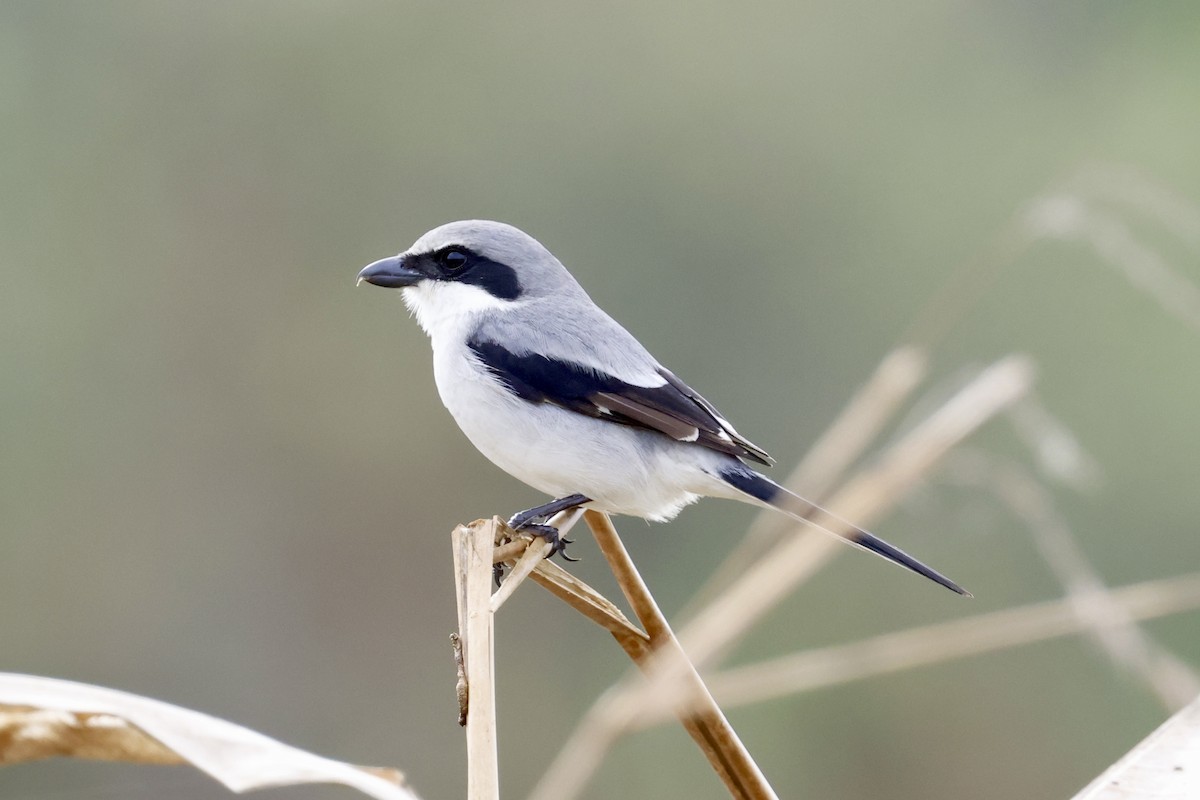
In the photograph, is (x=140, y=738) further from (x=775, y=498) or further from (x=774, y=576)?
(x=775, y=498)

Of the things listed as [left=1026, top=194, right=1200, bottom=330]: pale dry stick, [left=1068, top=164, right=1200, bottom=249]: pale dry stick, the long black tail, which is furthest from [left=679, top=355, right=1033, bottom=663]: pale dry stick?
the long black tail

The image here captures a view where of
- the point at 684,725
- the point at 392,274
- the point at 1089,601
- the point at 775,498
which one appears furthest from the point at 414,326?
the point at 1089,601

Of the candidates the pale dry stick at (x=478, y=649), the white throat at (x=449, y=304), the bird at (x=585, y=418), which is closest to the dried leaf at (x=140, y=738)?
the pale dry stick at (x=478, y=649)


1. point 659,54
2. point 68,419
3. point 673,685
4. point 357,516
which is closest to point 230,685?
point 357,516

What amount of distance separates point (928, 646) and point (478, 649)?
1.37 feet

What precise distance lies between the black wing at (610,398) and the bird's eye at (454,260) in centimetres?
31

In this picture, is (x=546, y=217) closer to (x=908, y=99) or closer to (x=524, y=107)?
(x=524, y=107)

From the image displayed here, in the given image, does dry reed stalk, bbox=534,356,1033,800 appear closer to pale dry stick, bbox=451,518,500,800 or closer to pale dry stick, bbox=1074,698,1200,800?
pale dry stick, bbox=451,518,500,800

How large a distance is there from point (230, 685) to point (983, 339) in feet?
13.4

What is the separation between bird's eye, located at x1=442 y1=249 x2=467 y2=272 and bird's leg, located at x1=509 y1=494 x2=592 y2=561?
2.00 ft

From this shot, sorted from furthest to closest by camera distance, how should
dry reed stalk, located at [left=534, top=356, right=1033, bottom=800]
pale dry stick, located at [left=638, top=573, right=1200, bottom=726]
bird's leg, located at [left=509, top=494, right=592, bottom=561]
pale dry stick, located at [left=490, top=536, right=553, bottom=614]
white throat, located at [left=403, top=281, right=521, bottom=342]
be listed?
white throat, located at [left=403, top=281, right=521, bottom=342] < bird's leg, located at [left=509, top=494, right=592, bottom=561] < pale dry stick, located at [left=490, top=536, right=553, bottom=614] < pale dry stick, located at [left=638, top=573, right=1200, bottom=726] < dry reed stalk, located at [left=534, top=356, right=1033, bottom=800]

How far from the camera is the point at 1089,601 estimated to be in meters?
0.98

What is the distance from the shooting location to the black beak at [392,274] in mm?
2703

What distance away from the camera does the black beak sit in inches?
106
